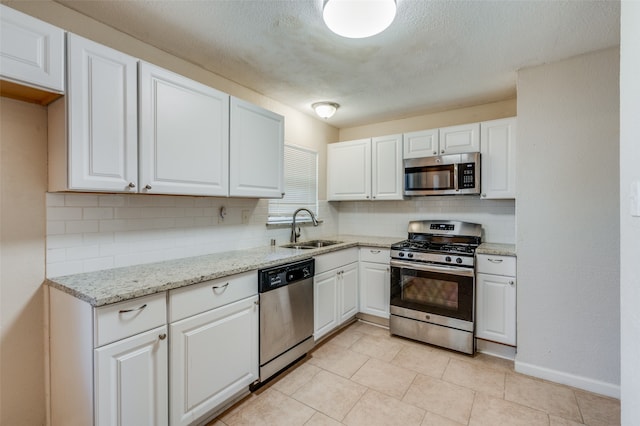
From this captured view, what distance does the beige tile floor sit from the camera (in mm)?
1879

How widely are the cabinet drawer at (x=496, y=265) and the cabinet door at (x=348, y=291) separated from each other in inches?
48.9

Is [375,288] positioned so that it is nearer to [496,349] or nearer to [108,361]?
[496,349]

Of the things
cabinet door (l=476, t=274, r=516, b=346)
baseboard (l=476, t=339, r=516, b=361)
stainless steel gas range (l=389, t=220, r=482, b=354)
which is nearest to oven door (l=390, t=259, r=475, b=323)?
stainless steel gas range (l=389, t=220, r=482, b=354)

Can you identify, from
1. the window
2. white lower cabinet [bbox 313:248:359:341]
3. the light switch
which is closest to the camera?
the light switch

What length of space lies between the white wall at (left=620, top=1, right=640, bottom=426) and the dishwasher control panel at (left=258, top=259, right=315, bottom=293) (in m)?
1.87

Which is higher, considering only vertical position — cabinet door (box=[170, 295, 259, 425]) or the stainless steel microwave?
the stainless steel microwave

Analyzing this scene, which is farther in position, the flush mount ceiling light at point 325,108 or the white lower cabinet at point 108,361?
the flush mount ceiling light at point 325,108

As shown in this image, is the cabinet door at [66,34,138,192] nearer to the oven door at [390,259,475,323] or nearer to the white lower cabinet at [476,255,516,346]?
the oven door at [390,259,475,323]

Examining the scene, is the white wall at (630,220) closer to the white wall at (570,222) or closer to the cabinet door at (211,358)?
the white wall at (570,222)

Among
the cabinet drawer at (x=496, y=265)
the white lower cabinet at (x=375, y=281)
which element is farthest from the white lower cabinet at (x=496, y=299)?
the white lower cabinet at (x=375, y=281)

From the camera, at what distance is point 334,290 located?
2.98 m

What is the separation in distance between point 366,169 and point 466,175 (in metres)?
1.15

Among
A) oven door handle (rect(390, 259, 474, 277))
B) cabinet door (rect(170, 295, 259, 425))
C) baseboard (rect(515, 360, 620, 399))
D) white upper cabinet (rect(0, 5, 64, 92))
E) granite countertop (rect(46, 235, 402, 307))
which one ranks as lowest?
baseboard (rect(515, 360, 620, 399))

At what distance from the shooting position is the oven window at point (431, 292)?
9.00 ft
